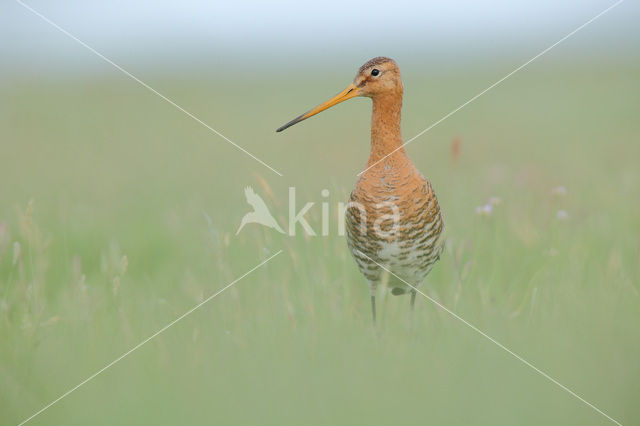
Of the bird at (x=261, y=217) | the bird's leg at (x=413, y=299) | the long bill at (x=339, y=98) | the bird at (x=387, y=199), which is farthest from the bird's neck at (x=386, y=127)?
the bird's leg at (x=413, y=299)

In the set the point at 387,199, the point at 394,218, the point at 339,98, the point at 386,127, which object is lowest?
the point at 394,218

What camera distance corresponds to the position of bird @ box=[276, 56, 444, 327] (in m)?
3.73

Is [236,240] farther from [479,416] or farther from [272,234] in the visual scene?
[479,416]

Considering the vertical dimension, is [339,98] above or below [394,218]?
above

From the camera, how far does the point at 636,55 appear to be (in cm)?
1355

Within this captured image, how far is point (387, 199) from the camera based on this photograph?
372cm

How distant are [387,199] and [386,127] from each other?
520 millimetres

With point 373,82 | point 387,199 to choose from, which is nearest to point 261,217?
point 387,199

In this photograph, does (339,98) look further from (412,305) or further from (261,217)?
(412,305)

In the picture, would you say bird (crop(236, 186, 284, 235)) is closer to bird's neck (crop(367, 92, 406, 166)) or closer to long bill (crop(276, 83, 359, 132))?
long bill (crop(276, 83, 359, 132))

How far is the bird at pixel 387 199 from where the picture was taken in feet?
12.2

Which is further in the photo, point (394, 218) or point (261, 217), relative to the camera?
point (261, 217)

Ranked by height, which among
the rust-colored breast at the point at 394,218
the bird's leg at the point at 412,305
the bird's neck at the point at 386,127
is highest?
the bird's neck at the point at 386,127

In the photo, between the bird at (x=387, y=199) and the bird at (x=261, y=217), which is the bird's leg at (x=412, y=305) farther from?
the bird at (x=261, y=217)
